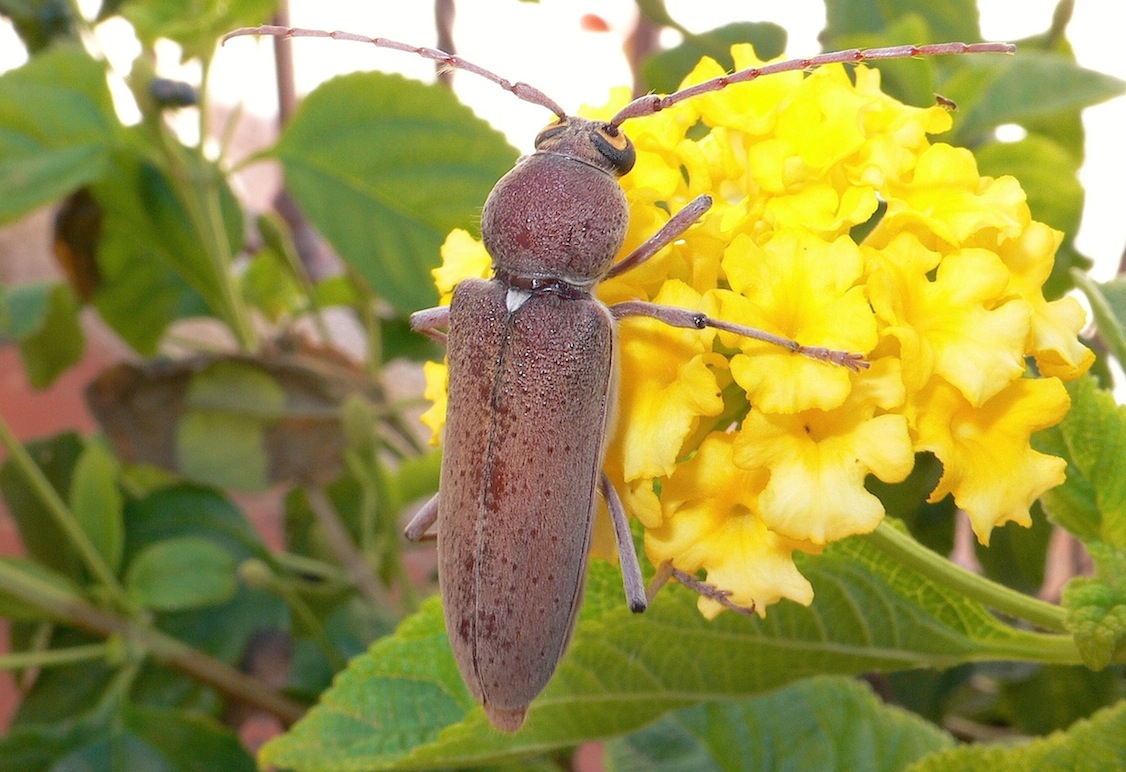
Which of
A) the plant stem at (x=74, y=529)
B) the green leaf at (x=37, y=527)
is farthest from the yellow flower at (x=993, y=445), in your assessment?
the green leaf at (x=37, y=527)

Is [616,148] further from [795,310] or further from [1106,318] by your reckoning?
[1106,318]

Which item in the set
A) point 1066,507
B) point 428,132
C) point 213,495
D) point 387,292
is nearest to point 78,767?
point 213,495

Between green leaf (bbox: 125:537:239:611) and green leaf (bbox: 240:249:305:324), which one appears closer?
green leaf (bbox: 125:537:239:611)

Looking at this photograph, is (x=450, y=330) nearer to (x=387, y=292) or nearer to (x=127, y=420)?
(x=387, y=292)

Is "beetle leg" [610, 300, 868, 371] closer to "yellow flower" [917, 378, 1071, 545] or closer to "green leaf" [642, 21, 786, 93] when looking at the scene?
"yellow flower" [917, 378, 1071, 545]

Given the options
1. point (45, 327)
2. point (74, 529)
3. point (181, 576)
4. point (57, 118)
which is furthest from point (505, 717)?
point (45, 327)

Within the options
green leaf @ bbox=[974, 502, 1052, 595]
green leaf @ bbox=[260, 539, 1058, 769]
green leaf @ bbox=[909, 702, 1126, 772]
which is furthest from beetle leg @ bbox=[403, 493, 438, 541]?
green leaf @ bbox=[974, 502, 1052, 595]

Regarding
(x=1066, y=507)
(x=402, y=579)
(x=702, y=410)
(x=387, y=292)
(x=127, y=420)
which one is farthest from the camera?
(x=127, y=420)
